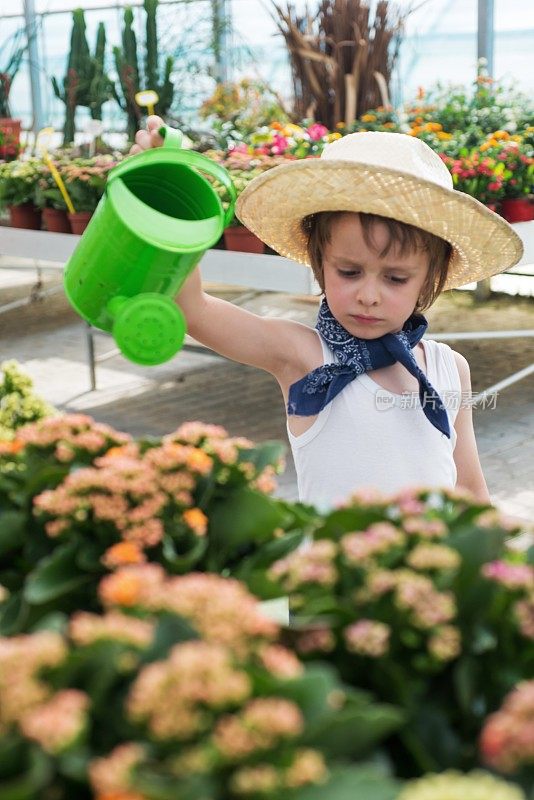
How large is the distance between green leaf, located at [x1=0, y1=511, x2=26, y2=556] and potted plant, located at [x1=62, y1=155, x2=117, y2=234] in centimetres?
413

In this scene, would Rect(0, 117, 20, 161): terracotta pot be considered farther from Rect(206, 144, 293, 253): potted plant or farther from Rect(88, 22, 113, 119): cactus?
Rect(88, 22, 113, 119): cactus

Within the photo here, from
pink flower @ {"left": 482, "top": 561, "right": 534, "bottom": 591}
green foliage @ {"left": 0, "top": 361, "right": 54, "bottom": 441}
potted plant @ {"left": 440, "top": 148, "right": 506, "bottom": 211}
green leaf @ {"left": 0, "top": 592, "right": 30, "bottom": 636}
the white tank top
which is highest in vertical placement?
pink flower @ {"left": 482, "top": 561, "right": 534, "bottom": 591}

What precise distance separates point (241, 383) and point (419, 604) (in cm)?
474

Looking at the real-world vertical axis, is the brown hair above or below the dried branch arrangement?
above

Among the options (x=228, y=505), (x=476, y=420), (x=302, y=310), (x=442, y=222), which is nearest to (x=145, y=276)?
(x=228, y=505)

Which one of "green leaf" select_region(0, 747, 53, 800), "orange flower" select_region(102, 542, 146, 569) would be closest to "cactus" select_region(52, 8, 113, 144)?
"orange flower" select_region(102, 542, 146, 569)

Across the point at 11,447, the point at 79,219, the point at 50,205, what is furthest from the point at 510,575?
the point at 50,205

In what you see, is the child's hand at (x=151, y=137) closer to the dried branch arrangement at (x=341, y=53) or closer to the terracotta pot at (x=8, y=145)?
the terracotta pot at (x=8, y=145)

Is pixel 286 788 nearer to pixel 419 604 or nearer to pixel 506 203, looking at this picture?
pixel 419 604

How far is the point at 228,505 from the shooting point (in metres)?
0.84

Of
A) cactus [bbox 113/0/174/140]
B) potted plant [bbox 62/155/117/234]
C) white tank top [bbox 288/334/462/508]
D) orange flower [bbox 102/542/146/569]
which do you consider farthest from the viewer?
cactus [bbox 113/0/174/140]

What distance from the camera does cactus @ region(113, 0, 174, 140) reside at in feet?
24.2

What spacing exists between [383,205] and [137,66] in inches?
267

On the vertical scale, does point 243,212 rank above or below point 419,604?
below
